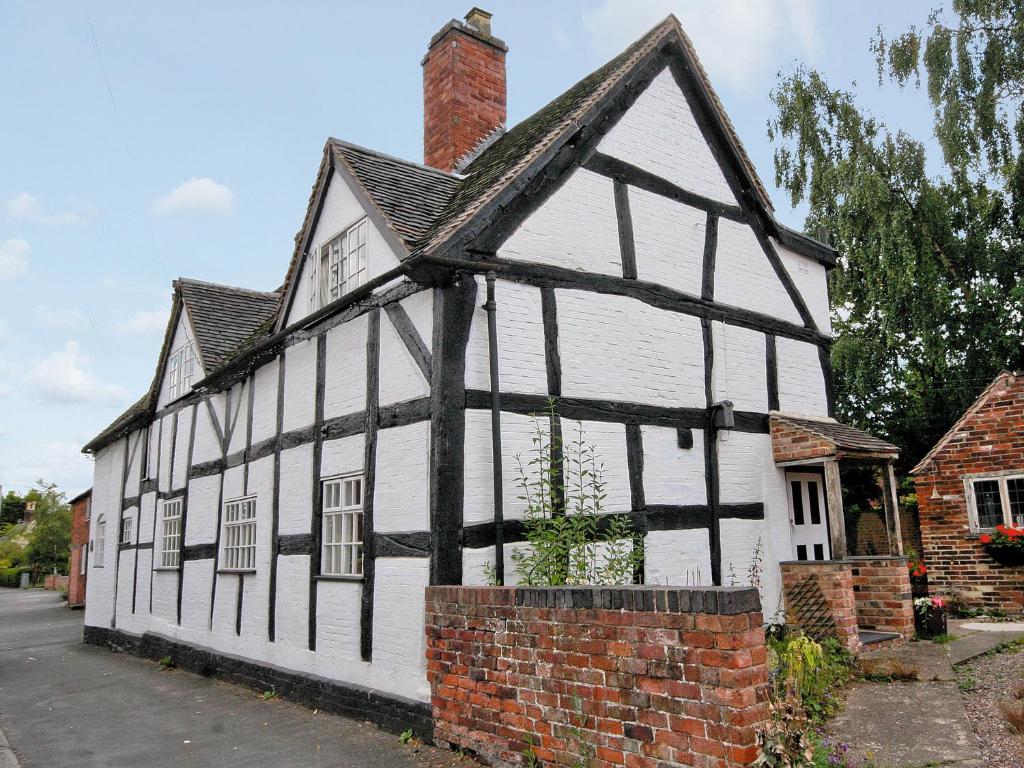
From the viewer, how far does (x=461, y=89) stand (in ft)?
41.1

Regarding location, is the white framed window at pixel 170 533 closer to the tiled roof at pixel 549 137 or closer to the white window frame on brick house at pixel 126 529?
the white window frame on brick house at pixel 126 529

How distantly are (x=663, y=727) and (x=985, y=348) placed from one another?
16.5 metres

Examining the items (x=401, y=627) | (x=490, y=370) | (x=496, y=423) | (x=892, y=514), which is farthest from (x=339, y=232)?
(x=892, y=514)

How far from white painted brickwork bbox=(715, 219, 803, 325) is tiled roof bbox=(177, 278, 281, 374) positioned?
25.3 feet

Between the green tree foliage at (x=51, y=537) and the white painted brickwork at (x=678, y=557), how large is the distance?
49774 millimetres

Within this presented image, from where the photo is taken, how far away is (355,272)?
373 inches

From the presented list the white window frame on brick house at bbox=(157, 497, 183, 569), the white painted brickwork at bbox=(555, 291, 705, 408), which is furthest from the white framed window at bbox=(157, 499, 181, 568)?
the white painted brickwork at bbox=(555, 291, 705, 408)

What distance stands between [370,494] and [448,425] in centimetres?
150

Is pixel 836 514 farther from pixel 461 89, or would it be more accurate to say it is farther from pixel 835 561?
pixel 461 89

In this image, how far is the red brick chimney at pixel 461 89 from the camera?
12.4 m

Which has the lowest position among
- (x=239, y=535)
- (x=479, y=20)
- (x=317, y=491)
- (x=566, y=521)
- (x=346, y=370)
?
(x=239, y=535)

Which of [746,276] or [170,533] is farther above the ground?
[746,276]

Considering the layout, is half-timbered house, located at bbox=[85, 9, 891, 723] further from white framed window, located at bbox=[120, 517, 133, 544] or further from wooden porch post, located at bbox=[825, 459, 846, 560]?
white framed window, located at bbox=[120, 517, 133, 544]

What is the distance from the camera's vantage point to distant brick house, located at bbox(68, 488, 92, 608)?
2833cm
